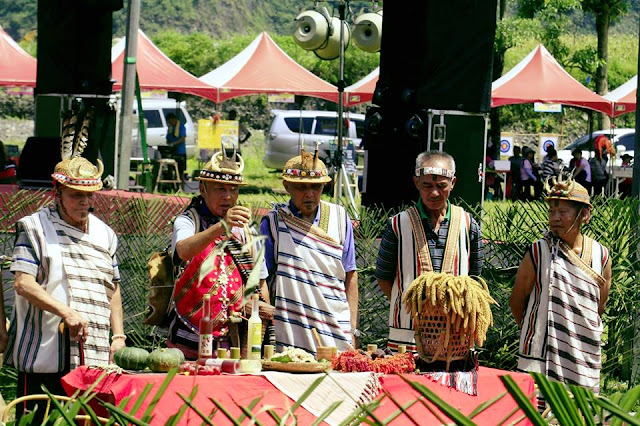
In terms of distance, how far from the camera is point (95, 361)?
5898 mm

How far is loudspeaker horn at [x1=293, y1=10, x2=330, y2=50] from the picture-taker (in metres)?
20.7

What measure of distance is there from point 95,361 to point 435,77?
5230 millimetres

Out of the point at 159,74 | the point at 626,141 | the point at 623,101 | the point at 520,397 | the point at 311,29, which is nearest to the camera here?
the point at 520,397

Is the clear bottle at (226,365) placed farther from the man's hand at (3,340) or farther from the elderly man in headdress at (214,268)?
the man's hand at (3,340)

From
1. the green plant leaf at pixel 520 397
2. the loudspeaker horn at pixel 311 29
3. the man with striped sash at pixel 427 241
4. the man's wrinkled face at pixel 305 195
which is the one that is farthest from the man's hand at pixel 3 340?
the loudspeaker horn at pixel 311 29

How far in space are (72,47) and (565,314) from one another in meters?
9.31

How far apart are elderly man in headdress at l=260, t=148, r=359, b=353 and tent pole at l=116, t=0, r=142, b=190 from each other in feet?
29.9

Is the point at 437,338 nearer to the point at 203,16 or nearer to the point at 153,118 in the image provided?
the point at 153,118

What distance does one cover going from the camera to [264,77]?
25.4 metres

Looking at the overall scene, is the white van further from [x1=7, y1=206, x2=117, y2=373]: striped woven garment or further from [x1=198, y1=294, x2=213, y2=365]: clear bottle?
[x1=198, y1=294, x2=213, y2=365]: clear bottle

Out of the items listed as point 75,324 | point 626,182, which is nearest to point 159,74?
point 626,182

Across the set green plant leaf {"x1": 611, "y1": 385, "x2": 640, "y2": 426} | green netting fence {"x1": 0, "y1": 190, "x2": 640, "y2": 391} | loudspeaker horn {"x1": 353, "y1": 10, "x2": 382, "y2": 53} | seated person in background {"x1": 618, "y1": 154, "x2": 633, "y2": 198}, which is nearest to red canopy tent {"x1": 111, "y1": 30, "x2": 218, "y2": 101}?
loudspeaker horn {"x1": 353, "y1": 10, "x2": 382, "y2": 53}

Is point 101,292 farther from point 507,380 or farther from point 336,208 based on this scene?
point 507,380

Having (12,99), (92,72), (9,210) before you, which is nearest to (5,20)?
(12,99)
